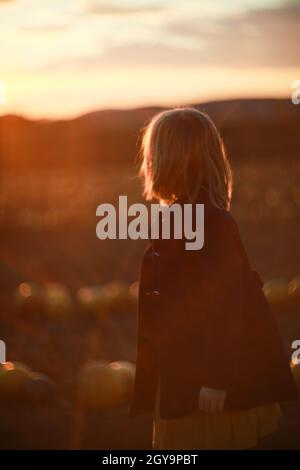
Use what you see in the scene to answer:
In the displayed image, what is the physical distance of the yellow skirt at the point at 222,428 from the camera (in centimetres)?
374

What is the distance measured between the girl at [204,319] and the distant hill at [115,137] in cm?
4254

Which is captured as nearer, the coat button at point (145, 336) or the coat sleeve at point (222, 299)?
the coat sleeve at point (222, 299)

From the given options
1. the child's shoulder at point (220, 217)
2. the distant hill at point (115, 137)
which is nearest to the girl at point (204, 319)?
the child's shoulder at point (220, 217)

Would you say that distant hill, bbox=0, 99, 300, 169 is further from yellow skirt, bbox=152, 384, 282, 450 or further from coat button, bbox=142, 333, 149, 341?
yellow skirt, bbox=152, 384, 282, 450

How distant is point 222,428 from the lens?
374 cm

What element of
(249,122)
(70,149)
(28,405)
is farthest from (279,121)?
(28,405)

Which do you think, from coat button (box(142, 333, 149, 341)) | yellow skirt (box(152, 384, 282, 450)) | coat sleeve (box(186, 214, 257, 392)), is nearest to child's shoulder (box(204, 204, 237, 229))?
coat sleeve (box(186, 214, 257, 392))

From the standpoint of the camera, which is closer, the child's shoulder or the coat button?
the child's shoulder

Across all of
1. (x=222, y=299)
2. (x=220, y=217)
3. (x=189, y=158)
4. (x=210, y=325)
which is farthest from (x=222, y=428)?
(x=189, y=158)

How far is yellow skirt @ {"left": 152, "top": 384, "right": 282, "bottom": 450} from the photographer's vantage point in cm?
374

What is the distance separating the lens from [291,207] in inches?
768

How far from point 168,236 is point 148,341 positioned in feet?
1.62

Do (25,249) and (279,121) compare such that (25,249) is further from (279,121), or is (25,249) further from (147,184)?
(279,121)

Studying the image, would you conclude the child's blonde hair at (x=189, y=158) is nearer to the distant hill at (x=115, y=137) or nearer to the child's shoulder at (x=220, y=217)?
the child's shoulder at (x=220, y=217)
